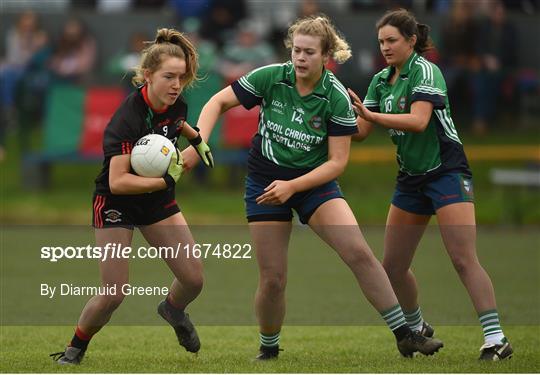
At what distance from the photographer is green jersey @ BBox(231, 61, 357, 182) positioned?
696 centimetres

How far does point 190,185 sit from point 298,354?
29.9 ft

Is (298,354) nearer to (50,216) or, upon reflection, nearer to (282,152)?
(282,152)

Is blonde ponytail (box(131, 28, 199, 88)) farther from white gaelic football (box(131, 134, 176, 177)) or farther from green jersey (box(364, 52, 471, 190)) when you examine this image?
green jersey (box(364, 52, 471, 190))

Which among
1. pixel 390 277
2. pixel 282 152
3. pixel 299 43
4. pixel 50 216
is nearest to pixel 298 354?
pixel 390 277

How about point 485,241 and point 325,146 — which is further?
point 485,241

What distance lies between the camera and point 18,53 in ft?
57.5

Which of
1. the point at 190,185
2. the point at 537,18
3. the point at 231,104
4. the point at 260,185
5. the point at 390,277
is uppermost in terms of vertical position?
the point at 231,104

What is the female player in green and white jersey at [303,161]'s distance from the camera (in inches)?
271

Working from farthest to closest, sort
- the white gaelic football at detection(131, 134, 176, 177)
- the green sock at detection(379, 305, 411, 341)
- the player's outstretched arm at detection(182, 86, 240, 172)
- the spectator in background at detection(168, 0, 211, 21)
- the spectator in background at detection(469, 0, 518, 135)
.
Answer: the spectator in background at detection(469, 0, 518, 135) → the spectator in background at detection(168, 0, 211, 21) → the player's outstretched arm at detection(182, 86, 240, 172) → the green sock at detection(379, 305, 411, 341) → the white gaelic football at detection(131, 134, 176, 177)

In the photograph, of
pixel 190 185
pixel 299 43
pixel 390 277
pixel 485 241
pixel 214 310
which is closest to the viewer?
pixel 299 43

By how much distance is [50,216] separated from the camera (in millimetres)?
15461

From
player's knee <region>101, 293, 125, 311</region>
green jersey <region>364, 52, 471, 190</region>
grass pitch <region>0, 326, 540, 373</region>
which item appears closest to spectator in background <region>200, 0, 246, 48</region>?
grass pitch <region>0, 326, 540, 373</region>

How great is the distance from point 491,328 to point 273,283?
1.36 metres

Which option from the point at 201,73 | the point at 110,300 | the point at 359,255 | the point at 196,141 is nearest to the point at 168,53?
the point at 196,141
